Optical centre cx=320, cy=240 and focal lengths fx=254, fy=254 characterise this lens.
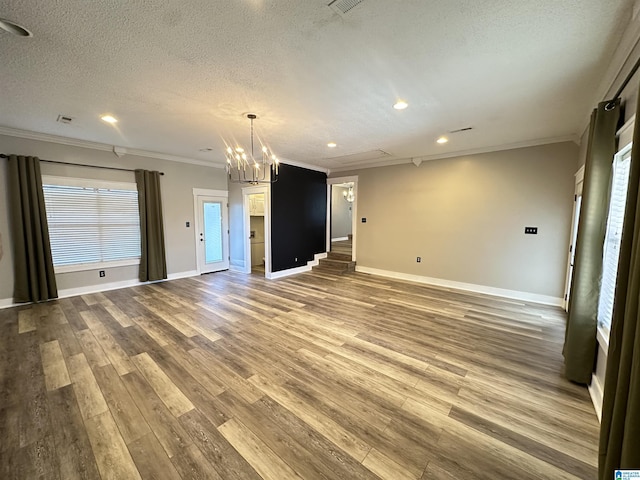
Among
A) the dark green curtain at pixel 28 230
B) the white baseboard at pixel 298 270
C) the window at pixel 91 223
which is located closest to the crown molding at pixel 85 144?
the dark green curtain at pixel 28 230

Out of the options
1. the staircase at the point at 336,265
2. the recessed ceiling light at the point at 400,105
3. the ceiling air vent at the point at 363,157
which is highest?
the ceiling air vent at the point at 363,157

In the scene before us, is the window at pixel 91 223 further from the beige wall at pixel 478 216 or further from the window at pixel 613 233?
the window at pixel 613 233

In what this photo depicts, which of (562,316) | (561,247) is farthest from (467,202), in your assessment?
(562,316)

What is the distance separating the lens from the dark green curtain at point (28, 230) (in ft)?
13.1

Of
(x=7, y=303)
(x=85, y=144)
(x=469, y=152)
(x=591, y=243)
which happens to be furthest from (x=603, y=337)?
(x=7, y=303)

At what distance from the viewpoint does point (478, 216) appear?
16.5ft

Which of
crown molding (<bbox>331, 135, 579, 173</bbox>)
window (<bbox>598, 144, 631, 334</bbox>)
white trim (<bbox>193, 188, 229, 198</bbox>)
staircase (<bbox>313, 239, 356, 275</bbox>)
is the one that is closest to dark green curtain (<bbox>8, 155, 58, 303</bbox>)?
white trim (<bbox>193, 188, 229, 198</bbox>)

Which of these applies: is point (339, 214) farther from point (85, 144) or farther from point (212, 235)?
point (85, 144)

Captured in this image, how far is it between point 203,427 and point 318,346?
141 centimetres

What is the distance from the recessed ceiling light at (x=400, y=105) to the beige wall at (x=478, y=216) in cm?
283

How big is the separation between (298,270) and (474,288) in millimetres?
4035

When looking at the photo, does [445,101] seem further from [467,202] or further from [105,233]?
[105,233]

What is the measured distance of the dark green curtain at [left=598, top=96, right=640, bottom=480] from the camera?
0.97 metres

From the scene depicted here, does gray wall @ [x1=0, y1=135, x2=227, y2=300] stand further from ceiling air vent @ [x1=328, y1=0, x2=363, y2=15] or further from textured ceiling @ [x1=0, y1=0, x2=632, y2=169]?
ceiling air vent @ [x1=328, y1=0, x2=363, y2=15]
